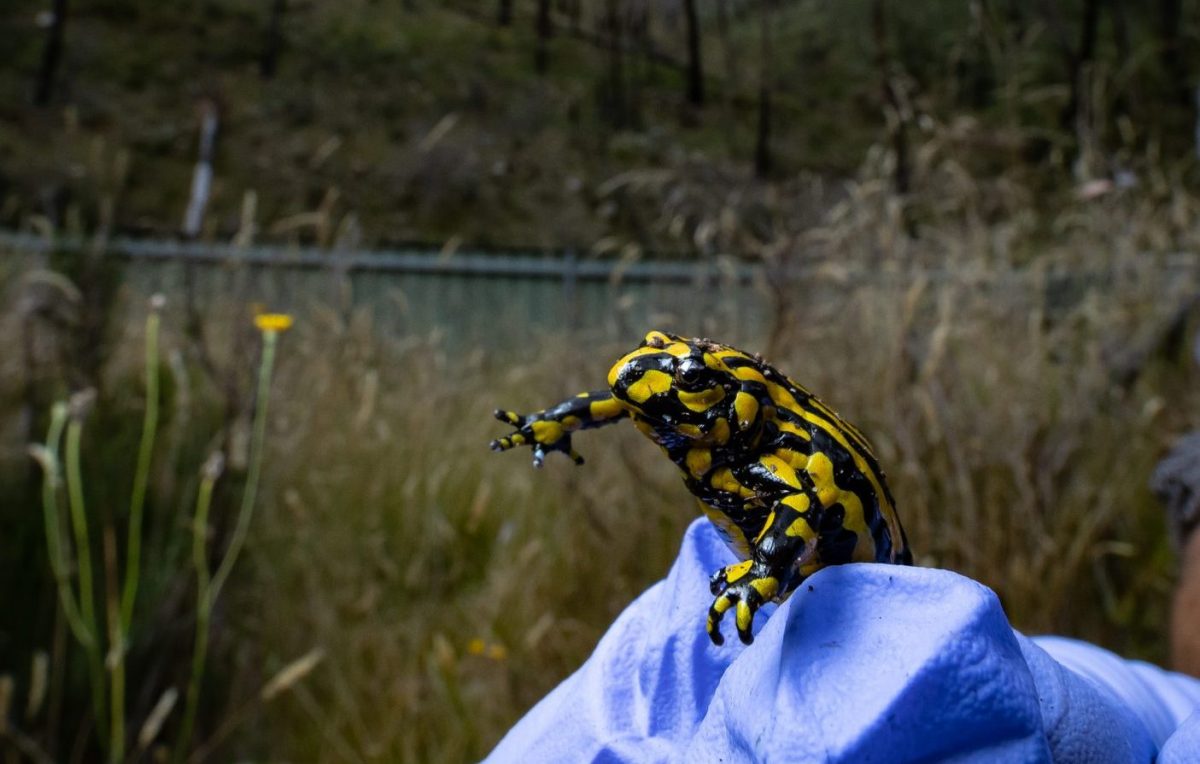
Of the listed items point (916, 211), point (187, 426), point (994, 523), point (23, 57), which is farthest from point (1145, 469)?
point (23, 57)

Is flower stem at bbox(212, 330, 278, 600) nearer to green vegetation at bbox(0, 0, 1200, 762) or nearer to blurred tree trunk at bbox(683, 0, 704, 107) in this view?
green vegetation at bbox(0, 0, 1200, 762)

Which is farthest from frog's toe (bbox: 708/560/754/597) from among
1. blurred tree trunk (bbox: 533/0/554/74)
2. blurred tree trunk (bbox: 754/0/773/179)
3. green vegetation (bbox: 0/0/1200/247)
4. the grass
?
blurred tree trunk (bbox: 533/0/554/74)

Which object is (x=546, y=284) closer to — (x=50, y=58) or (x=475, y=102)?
(x=475, y=102)

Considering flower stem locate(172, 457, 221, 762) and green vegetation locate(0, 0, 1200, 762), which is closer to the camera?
flower stem locate(172, 457, 221, 762)

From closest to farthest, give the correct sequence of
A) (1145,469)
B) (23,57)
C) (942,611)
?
(942,611) < (1145,469) < (23,57)

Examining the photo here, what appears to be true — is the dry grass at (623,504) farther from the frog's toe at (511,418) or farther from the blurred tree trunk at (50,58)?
the blurred tree trunk at (50,58)

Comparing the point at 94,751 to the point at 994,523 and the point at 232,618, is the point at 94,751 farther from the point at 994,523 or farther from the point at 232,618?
the point at 994,523
